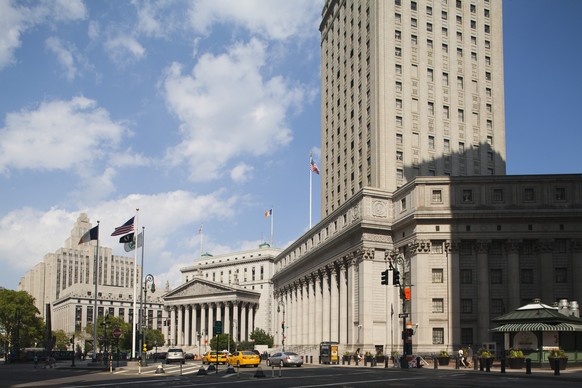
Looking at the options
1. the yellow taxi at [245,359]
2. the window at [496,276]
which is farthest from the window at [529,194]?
the yellow taxi at [245,359]

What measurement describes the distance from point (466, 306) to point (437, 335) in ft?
14.2

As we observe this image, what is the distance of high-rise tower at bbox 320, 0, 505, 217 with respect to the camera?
89062 millimetres

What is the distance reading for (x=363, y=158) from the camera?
307 ft

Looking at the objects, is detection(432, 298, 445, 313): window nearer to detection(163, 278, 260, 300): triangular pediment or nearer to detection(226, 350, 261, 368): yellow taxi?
detection(226, 350, 261, 368): yellow taxi

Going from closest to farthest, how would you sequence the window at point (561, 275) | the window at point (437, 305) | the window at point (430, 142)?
the window at point (561, 275), the window at point (437, 305), the window at point (430, 142)

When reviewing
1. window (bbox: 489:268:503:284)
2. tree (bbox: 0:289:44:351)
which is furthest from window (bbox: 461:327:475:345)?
tree (bbox: 0:289:44:351)

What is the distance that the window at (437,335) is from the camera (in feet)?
235

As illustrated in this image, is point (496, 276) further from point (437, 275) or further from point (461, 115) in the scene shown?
point (461, 115)

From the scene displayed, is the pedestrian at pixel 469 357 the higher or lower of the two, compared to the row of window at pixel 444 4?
lower

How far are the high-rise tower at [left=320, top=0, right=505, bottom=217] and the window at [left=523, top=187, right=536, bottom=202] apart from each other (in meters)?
17.5

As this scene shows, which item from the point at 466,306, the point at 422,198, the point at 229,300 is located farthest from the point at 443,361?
the point at 229,300

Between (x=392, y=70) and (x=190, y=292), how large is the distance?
367ft

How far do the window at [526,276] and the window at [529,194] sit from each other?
7.43 meters

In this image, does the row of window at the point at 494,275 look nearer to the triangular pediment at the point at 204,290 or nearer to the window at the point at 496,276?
the window at the point at 496,276
